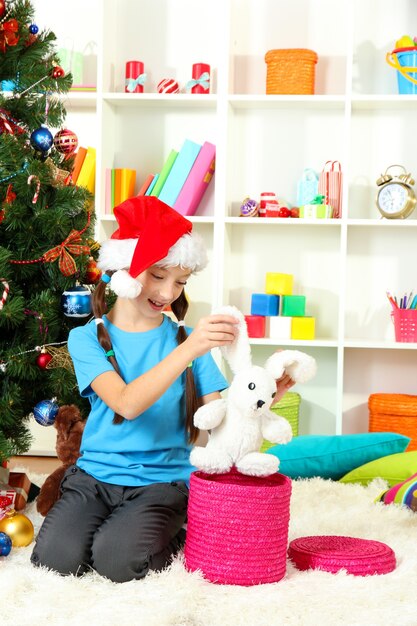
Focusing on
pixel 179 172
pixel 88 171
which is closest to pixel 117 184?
pixel 88 171

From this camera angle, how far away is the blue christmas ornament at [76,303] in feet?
6.27

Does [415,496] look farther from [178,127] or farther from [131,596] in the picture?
[178,127]

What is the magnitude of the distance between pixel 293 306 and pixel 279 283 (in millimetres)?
92

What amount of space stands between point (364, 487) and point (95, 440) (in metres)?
0.85

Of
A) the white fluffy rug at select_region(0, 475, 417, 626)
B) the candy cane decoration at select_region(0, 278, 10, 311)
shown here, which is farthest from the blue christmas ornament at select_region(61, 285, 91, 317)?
the white fluffy rug at select_region(0, 475, 417, 626)

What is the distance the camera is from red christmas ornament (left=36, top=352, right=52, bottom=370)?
1.89 m

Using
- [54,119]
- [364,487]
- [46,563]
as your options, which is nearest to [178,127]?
[54,119]

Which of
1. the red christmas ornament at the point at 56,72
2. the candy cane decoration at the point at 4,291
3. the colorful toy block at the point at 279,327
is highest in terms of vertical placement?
the red christmas ornament at the point at 56,72

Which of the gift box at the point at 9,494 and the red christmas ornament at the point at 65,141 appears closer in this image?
the gift box at the point at 9,494

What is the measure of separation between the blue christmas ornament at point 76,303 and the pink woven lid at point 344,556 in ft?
2.22

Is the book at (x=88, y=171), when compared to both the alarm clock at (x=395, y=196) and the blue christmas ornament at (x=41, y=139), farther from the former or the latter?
the blue christmas ornament at (x=41, y=139)

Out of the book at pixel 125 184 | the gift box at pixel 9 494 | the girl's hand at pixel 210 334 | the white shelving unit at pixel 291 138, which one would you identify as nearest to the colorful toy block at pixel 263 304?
the white shelving unit at pixel 291 138

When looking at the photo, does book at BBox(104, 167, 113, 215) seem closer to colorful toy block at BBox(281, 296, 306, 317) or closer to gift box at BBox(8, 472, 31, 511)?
colorful toy block at BBox(281, 296, 306, 317)

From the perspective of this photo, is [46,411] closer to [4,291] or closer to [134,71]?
[4,291]
